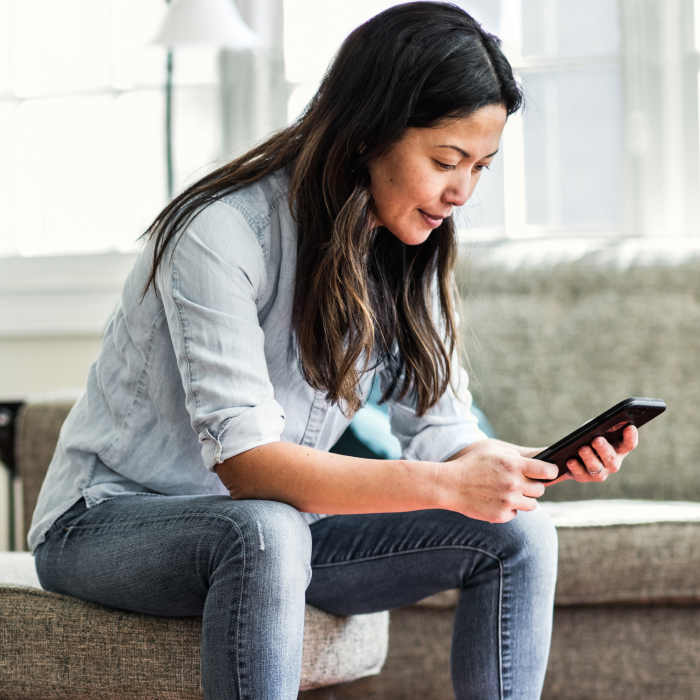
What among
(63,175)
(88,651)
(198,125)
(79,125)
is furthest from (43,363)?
(88,651)

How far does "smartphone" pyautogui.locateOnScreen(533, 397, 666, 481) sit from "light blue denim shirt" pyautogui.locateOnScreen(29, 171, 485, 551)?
273mm

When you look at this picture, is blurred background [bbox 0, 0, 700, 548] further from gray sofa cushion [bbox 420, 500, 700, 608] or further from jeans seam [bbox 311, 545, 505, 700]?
jeans seam [bbox 311, 545, 505, 700]

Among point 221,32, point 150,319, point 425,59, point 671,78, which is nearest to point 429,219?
point 425,59

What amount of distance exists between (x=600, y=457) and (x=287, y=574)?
38 cm

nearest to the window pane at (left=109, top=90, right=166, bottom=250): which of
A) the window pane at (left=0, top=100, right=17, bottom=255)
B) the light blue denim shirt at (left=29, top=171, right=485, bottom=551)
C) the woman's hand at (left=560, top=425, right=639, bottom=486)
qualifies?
the window pane at (left=0, top=100, right=17, bottom=255)

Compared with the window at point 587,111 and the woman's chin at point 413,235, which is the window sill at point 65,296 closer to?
the window at point 587,111

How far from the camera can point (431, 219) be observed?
3.29ft

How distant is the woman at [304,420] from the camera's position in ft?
2.75

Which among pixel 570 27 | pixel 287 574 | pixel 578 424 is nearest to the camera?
pixel 287 574

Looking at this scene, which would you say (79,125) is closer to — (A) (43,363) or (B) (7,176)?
(B) (7,176)

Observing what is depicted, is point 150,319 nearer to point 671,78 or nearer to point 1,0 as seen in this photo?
point 671,78

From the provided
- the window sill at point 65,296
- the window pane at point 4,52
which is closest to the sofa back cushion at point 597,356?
the window sill at point 65,296

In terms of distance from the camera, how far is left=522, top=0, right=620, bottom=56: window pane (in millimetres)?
2246

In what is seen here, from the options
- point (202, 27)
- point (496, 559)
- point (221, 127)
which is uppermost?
point (202, 27)
